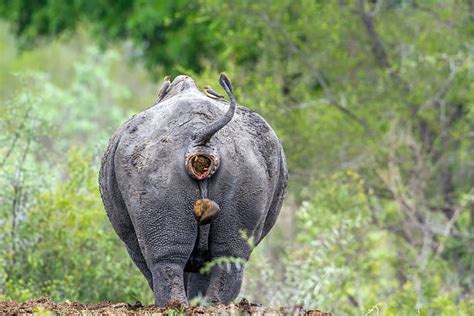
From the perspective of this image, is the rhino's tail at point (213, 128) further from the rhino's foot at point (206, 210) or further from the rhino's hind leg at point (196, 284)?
the rhino's hind leg at point (196, 284)

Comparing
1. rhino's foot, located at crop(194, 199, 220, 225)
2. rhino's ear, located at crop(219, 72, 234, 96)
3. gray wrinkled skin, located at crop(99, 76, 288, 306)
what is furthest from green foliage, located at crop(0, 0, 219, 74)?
rhino's foot, located at crop(194, 199, 220, 225)

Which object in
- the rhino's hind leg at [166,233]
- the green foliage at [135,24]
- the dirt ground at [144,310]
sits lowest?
the dirt ground at [144,310]

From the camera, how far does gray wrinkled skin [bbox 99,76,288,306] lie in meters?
9.31

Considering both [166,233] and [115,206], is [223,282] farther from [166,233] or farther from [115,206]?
[115,206]

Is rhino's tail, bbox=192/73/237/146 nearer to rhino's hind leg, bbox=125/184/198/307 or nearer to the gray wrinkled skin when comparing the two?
the gray wrinkled skin

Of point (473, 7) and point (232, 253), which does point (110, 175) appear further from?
point (473, 7)

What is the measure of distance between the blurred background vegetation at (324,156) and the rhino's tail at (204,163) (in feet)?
17.0

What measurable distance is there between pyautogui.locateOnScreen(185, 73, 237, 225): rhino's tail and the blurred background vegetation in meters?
5.19

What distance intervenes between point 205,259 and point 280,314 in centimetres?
137

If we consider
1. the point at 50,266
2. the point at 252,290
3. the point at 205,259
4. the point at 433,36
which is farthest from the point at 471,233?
the point at 205,259

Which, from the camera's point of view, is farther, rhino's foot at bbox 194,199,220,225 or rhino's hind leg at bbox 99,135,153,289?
rhino's hind leg at bbox 99,135,153,289

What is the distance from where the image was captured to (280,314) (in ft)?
27.6

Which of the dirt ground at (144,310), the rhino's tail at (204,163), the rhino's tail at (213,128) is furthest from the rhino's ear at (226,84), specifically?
the dirt ground at (144,310)

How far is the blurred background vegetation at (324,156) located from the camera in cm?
1515
